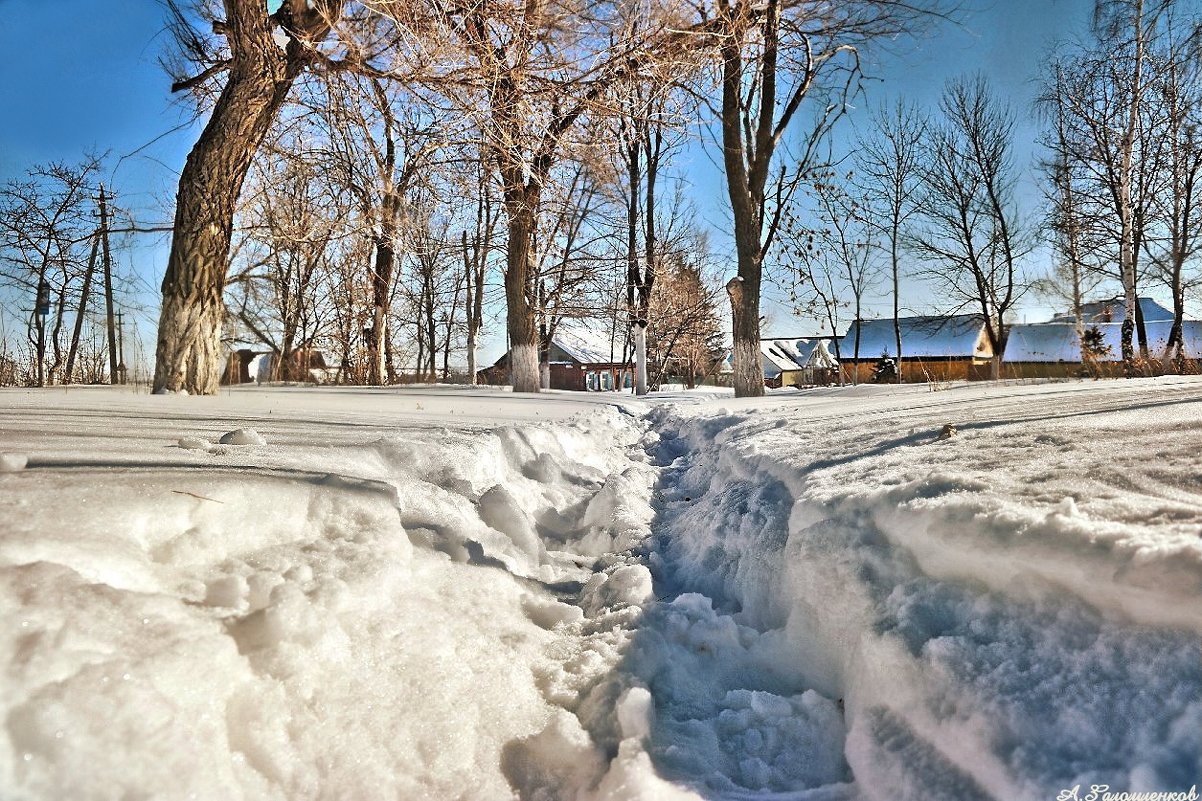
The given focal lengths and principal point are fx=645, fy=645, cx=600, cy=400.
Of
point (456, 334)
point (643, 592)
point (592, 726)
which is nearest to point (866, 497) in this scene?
point (643, 592)

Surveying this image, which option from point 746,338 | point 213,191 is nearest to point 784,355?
point 746,338

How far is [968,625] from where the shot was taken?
54.8 inches

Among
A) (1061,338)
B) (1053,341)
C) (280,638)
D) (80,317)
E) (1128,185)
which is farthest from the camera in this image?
(1053,341)

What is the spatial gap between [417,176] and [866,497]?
7577 mm

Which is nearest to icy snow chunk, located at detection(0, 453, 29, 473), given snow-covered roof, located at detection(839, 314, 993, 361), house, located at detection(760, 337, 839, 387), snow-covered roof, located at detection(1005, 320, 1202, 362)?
house, located at detection(760, 337, 839, 387)

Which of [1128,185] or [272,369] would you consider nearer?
[1128,185]

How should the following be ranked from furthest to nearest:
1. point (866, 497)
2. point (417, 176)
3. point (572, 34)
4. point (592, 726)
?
point (417, 176), point (572, 34), point (866, 497), point (592, 726)

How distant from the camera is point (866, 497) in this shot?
75.7 inches

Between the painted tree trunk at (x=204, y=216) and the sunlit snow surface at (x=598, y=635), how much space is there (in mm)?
4602

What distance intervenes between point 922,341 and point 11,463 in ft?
149

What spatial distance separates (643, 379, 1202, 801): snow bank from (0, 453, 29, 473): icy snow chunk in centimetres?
183

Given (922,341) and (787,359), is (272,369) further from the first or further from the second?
(787,359)

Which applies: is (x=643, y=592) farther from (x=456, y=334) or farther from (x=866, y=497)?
(x=456, y=334)

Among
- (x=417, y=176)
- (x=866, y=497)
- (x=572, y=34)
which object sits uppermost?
(x=572, y=34)
